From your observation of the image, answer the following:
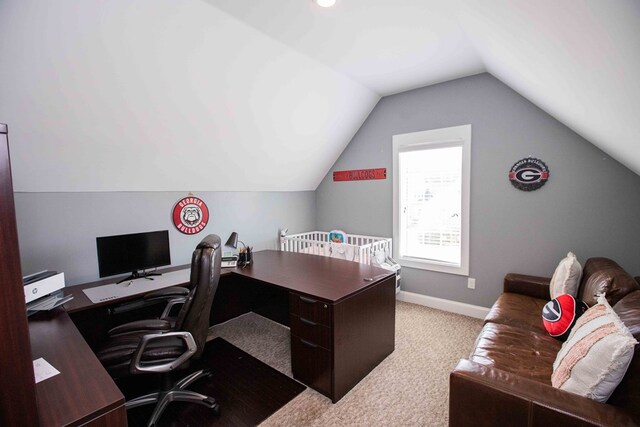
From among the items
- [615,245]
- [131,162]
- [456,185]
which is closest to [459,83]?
[456,185]

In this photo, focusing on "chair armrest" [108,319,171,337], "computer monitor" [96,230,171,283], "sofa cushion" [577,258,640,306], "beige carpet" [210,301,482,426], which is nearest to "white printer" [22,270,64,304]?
"computer monitor" [96,230,171,283]

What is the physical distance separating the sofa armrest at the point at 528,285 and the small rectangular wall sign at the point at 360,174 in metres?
1.90

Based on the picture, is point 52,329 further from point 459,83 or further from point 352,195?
point 459,83

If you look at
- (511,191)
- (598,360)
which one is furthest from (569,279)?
(598,360)

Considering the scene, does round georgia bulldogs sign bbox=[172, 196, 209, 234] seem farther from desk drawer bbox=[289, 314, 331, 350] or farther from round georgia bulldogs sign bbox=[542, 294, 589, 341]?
round georgia bulldogs sign bbox=[542, 294, 589, 341]

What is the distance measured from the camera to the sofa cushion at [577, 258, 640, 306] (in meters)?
1.90

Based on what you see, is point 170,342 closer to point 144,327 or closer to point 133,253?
point 144,327

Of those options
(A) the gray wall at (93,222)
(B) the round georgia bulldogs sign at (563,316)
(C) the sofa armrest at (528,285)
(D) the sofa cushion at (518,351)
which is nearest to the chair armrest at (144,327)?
(A) the gray wall at (93,222)

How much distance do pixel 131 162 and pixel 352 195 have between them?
2.79m

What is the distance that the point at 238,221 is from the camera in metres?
3.72

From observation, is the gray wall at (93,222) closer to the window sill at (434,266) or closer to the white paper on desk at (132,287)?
the white paper on desk at (132,287)

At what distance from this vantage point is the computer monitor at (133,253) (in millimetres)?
2529

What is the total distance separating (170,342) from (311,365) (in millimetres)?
980

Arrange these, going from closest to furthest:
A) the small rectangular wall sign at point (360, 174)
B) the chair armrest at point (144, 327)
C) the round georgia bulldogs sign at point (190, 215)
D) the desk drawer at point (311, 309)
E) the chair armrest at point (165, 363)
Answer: the chair armrest at point (165, 363) → the chair armrest at point (144, 327) → the desk drawer at point (311, 309) → the round georgia bulldogs sign at point (190, 215) → the small rectangular wall sign at point (360, 174)
